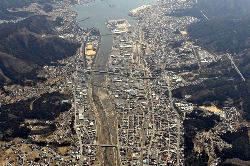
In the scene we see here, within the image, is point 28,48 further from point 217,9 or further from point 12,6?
point 217,9

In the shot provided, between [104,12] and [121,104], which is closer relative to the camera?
[121,104]

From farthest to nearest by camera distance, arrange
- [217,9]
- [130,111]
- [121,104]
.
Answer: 1. [217,9]
2. [121,104]
3. [130,111]

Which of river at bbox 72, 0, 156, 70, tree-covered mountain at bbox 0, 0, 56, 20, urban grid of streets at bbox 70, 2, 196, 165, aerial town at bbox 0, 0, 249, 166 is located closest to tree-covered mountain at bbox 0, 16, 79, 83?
aerial town at bbox 0, 0, 249, 166

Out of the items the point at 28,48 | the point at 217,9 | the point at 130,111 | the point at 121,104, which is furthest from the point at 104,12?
the point at 130,111

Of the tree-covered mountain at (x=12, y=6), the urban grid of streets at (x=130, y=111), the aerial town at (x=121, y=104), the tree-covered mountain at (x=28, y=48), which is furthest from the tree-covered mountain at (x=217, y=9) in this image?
the tree-covered mountain at (x=12, y=6)

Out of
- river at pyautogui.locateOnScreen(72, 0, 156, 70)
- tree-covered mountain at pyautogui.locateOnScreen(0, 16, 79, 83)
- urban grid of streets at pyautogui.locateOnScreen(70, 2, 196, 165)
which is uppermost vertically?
river at pyautogui.locateOnScreen(72, 0, 156, 70)

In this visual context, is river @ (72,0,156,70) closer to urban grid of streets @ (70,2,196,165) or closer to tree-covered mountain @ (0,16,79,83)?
urban grid of streets @ (70,2,196,165)

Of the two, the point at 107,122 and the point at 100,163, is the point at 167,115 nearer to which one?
the point at 107,122
